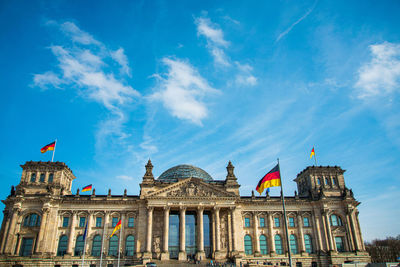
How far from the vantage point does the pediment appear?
204 feet

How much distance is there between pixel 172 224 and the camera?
64.8 m

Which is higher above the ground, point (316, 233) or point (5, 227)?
point (5, 227)

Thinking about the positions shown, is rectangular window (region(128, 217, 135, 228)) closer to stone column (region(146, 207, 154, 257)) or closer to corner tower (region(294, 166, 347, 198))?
stone column (region(146, 207, 154, 257))

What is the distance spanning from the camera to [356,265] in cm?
5506

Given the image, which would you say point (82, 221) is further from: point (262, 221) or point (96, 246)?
point (262, 221)

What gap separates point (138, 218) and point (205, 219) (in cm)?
1548

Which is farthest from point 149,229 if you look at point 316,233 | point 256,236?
point 316,233

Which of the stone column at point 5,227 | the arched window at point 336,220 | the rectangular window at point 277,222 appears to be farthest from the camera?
the rectangular window at point 277,222

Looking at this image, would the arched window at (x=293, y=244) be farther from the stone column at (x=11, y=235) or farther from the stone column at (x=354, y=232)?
the stone column at (x=11, y=235)

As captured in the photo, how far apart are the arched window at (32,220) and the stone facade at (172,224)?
21 cm

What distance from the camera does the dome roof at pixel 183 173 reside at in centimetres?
7450

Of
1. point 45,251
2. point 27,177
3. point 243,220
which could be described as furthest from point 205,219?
point 27,177

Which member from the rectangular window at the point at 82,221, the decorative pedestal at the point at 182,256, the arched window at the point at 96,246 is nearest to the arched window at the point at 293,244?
the decorative pedestal at the point at 182,256

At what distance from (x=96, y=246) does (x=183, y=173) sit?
1055 inches
